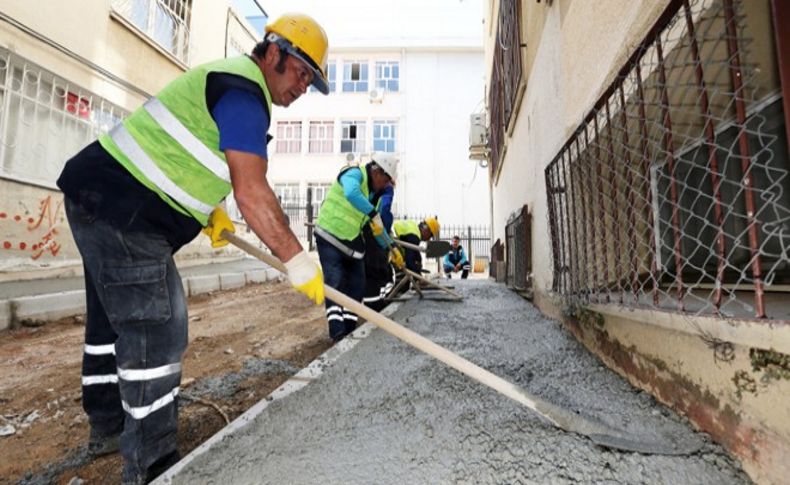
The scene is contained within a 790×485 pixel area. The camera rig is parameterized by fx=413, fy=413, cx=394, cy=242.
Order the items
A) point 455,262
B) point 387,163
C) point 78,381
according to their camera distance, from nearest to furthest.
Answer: point 78,381, point 387,163, point 455,262

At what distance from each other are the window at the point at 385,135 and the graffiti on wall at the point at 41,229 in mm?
15123

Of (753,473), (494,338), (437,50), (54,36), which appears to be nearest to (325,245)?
(494,338)

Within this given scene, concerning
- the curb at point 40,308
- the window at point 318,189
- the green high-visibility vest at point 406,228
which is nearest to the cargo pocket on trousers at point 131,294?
the curb at point 40,308

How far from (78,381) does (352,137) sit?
18.1m

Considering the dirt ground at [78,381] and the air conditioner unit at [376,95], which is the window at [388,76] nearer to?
the air conditioner unit at [376,95]

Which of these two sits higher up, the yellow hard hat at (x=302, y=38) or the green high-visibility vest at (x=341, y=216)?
the yellow hard hat at (x=302, y=38)

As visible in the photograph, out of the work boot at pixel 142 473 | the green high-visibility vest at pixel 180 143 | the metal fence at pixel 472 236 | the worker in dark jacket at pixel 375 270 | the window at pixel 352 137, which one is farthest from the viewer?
the window at pixel 352 137

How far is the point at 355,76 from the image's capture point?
2034 centimetres

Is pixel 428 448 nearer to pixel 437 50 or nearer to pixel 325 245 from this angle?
pixel 325 245

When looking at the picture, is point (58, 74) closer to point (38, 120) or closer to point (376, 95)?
point (38, 120)

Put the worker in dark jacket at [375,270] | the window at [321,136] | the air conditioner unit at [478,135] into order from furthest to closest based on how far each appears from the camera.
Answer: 1. the window at [321,136]
2. the air conditioner unit at [478,135]
3. the worker in dark jacket at [375,270]

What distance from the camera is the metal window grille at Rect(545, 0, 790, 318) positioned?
4.00 ft

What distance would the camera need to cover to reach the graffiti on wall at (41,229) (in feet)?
15.9

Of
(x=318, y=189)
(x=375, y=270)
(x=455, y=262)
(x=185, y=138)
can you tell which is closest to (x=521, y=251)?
(x=375, y=270)
